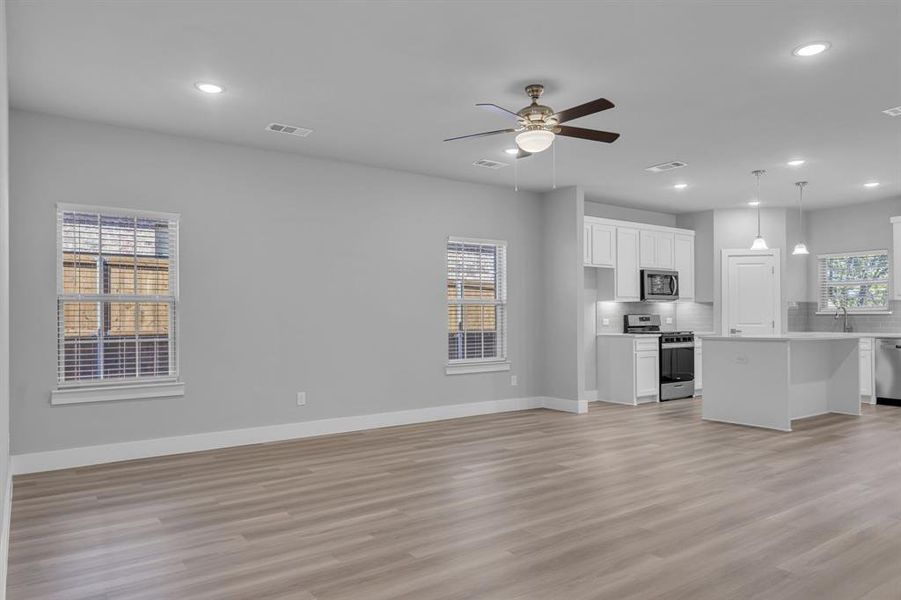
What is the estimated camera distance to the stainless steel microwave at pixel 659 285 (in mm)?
8984

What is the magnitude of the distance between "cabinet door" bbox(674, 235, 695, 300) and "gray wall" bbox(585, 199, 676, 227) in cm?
44

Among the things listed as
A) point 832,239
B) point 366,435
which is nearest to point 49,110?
point 366,435

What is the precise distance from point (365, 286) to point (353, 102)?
235 cm

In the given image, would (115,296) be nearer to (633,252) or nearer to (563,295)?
(563,295)

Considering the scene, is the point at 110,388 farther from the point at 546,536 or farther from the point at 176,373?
the point at 546,536

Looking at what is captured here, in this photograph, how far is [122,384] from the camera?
5.23 metres

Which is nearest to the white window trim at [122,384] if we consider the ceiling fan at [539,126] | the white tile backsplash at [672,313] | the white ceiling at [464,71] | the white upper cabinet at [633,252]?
the white ceiling at [464,71]

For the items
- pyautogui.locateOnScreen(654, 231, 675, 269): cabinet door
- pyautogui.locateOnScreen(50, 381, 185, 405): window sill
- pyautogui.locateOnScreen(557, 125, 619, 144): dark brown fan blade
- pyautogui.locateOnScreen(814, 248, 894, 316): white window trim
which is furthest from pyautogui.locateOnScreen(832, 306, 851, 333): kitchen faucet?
pyautogui.locateOnScreen(50, 381, 185, 405): window sill

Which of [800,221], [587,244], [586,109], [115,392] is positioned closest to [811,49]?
[586,109]

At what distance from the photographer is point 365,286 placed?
21.9 ft

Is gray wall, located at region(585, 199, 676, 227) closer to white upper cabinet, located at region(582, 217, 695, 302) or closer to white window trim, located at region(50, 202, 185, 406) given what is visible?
white upper cabinet, located at region(582, 217, 695, 302)

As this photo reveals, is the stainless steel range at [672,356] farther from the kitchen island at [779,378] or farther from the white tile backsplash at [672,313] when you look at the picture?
the kitchen island at [779,378]

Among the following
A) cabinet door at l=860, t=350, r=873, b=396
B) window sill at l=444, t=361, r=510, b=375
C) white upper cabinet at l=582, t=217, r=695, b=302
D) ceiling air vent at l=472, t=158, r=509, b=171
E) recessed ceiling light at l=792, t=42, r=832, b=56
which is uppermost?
recessed ceiling light at l=792, t=42, r=832, b=56

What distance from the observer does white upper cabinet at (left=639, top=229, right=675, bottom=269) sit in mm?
9078
